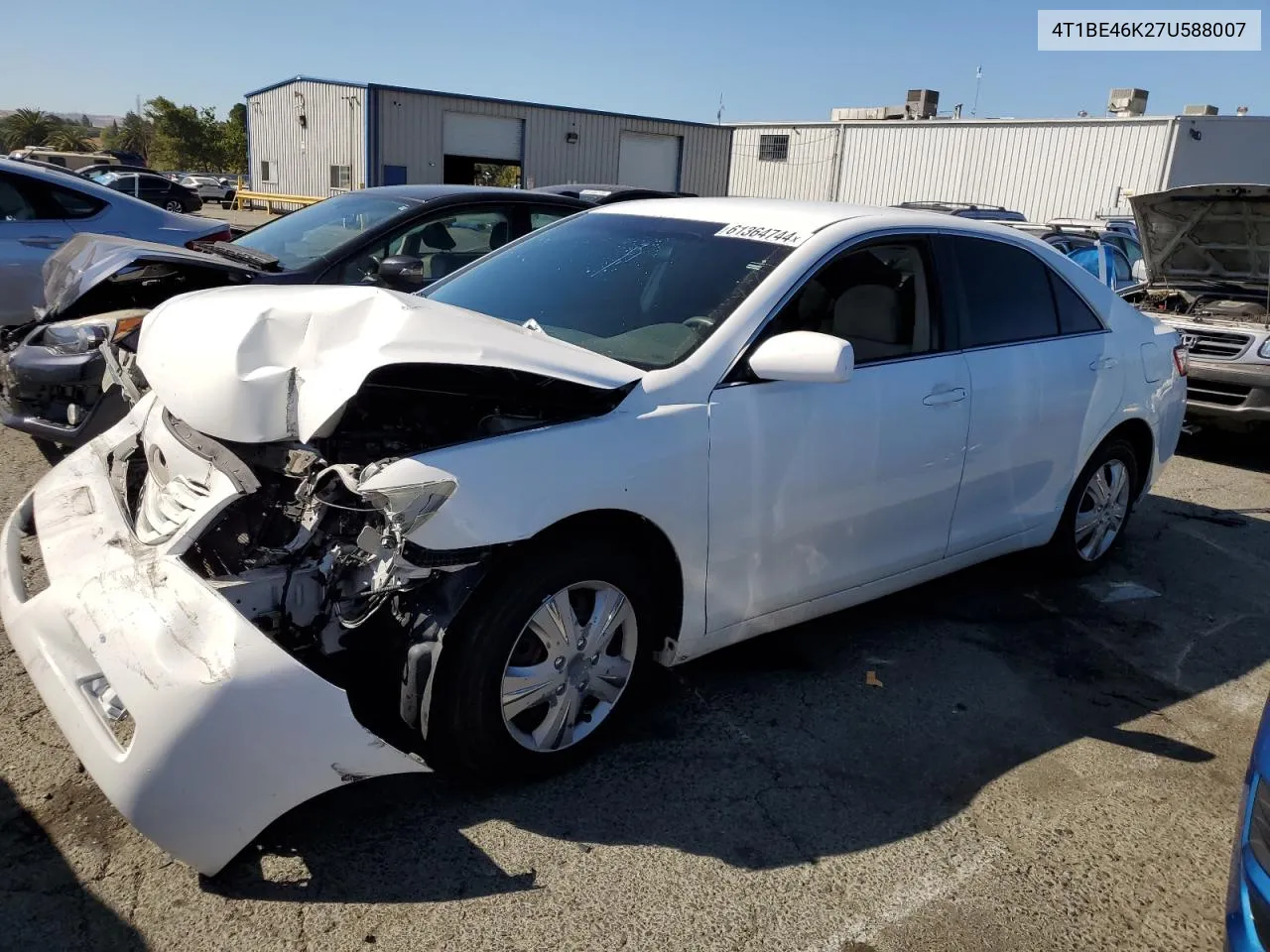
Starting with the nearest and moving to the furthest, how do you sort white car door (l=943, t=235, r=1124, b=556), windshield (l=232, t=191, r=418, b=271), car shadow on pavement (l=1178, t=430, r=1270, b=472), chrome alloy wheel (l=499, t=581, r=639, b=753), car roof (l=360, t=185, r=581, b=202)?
1. chrome alloy wheel (l=499, t=581, r=639, b=753)
2. white car door (l=943, t=235, r=1124, b=556)
3. windshield (l=232, t=191, r=418, b=271)
4. car roof (l=360, t=185, r=581, b=202)
5. car shadow on pavement (l=1178, t=430, r=1270, b=472)

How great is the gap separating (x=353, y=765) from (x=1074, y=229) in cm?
1306

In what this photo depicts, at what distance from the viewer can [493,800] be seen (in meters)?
2.93

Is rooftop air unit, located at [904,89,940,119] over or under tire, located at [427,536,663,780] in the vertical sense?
over

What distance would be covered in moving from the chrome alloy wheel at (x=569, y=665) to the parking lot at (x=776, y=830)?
17 cm

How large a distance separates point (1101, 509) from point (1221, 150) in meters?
25.7

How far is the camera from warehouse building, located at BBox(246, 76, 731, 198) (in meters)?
29.7

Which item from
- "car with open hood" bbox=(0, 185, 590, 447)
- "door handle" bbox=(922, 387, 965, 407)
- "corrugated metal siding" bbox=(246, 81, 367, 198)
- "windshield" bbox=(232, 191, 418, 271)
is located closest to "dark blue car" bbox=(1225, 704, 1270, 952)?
"door handle" bbox=(922, 387, 965, 407)

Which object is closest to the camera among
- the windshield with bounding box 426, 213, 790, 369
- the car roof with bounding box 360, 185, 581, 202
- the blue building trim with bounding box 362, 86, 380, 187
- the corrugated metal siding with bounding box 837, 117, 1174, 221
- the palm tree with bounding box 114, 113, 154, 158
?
the windshield with bounding box 426, 213, 790, 369

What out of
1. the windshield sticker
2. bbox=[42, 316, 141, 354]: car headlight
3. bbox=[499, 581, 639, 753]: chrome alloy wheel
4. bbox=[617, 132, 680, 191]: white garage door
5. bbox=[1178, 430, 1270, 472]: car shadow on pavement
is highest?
bbox=[617, 132, 680, 191]: white garage door

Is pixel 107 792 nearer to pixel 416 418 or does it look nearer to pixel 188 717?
pixel 188 717

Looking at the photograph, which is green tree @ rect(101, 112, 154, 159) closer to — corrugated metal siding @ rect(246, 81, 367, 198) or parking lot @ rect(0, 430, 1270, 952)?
corrugated metal siding @ rect(246, 81, 367, 198)

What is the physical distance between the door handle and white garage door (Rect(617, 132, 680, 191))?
31.7 m

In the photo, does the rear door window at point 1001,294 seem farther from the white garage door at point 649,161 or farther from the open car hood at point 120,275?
the white garage door at point 649,161

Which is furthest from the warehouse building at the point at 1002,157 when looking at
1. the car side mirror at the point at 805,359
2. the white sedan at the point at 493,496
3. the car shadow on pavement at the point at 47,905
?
the car shadow on pavement at the point at 47,905
